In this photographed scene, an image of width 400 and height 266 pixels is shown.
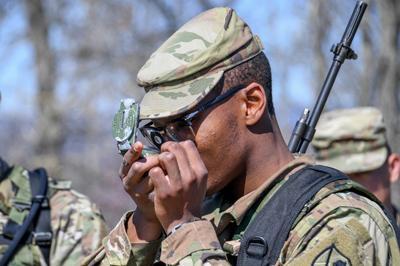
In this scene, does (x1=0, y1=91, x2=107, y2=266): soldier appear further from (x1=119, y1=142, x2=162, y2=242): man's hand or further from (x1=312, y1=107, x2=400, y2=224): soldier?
(x1=312, y1=107, x2=400, y2=224): soldier

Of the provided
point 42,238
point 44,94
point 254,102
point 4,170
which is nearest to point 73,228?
point 42,238

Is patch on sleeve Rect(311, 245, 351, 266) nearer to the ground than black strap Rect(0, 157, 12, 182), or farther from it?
farther from it

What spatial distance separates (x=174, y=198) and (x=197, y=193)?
0.27 ft

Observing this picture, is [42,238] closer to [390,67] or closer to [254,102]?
[254,102]

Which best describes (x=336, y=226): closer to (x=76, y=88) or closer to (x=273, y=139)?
(x=273, y=139)

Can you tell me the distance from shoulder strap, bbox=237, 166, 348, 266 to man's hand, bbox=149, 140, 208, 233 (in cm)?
22

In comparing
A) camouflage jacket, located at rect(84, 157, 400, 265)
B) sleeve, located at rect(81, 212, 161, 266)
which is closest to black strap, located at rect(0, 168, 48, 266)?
sleeve, located at rect(81, 212, 161, 266)

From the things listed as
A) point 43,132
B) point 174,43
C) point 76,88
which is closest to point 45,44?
point 43,132

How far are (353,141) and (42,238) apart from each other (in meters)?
2.23

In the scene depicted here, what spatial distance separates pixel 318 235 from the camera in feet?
9.86

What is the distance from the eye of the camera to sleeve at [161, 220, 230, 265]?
3.04m

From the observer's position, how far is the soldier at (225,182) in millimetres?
3045

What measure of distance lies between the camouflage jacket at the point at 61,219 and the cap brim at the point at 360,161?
5.45 feet

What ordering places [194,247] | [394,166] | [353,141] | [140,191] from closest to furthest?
[194,247] → [140,191] → [353,141] → [394,166]
